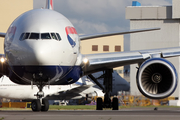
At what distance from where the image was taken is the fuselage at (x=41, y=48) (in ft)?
51.9

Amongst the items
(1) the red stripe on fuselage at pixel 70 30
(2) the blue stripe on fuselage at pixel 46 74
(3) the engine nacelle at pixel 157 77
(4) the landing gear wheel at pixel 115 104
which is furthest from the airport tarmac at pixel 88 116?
(4) the landing gear wheel at pixel 115 104

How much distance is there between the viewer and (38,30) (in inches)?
644

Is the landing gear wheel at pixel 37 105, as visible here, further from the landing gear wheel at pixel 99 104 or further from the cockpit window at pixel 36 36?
the landing gear wheel at pixel 99 104

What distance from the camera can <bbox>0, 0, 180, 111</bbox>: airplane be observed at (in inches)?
630

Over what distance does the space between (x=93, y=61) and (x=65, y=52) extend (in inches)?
94.0

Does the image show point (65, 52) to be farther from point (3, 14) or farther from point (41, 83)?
point (3, 14)

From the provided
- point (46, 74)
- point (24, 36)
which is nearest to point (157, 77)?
point (46, 74)

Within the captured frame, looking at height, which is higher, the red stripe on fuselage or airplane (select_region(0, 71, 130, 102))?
the red stripe on fuselage

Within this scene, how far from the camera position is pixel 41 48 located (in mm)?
15625

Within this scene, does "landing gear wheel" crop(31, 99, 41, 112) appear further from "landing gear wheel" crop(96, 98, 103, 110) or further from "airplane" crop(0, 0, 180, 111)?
"landing gear wheel" crop(96, 98, 103, 110)

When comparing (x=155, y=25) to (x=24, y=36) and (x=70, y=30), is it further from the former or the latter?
(x=24, y=36)

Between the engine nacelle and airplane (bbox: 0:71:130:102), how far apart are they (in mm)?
27414

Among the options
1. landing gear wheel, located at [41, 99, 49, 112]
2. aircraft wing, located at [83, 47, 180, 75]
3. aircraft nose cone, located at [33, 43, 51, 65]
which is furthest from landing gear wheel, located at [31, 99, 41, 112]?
aircraft nose cone, located at [33, 43, 51, 65]

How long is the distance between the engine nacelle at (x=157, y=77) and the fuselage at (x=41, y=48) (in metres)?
3.01
